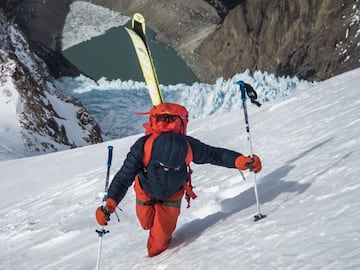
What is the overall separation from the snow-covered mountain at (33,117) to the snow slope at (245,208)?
387 inches

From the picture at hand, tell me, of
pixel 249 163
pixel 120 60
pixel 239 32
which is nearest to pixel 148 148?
pixel 249 163

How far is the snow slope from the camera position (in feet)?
12.6

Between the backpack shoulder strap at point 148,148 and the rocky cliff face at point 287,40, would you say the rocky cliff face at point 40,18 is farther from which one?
the backpack shoulder strap at point 148,148

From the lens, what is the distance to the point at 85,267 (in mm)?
5598

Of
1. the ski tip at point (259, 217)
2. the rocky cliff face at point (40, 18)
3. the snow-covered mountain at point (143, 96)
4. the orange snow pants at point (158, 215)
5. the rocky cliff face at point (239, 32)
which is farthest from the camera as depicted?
the rocky cliff face at point (40, 18)

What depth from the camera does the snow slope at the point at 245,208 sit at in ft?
12.6

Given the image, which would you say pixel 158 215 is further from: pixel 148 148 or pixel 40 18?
pixel 40 18

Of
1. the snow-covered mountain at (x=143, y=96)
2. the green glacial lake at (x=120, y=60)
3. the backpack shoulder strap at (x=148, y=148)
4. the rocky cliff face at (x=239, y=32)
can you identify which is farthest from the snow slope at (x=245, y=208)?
the green glacial lake at (x=120, y=60)

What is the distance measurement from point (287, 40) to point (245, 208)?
130ft

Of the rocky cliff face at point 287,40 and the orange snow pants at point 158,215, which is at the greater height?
the rocky cliff face at point 287,40

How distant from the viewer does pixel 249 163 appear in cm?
451

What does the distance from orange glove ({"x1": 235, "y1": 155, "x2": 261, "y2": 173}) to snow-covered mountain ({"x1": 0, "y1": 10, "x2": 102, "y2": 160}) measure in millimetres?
15269

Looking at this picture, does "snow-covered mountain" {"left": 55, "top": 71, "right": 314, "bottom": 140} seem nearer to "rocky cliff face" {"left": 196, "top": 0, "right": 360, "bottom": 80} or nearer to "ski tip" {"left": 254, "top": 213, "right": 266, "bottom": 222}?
"rocky cliff face" {"left": 196, "top": 0, "right": 360, "bottom": 80}

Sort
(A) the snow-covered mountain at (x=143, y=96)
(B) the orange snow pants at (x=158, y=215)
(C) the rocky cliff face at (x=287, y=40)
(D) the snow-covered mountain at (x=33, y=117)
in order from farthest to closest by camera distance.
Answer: (C) the rocky cliff face at (x=287, y=40), (A) the snow-covered mountain at (x=143, y=96), (D) the snow-covered mountain at (x=33, y=117), (B) the orange snow pants at (x=158, y=215)
